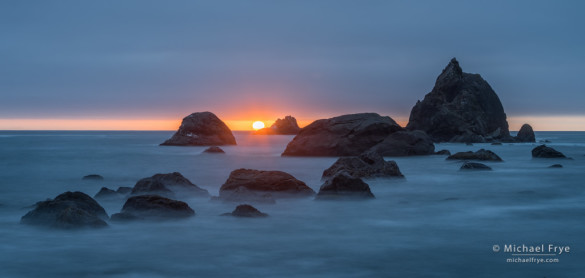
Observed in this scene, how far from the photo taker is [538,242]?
9.83 metres

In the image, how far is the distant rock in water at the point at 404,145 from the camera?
36.1m

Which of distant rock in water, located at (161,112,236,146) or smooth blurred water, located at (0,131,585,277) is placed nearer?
smooth blurred water, located at (0,131,585,277)

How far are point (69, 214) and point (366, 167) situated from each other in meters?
11.6

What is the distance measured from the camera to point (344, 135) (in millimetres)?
36500

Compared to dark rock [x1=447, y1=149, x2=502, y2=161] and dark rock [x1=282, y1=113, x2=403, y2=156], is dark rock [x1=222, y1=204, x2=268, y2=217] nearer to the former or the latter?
dark rock [x1=447, y1=149, x2=502, y2=161]

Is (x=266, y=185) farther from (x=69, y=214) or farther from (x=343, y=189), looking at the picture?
(x=69, y=214)

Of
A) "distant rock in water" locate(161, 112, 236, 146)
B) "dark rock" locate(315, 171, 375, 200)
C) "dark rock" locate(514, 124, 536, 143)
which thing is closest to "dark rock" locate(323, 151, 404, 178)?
"dark rock" locate(315, 171, 375, 200)

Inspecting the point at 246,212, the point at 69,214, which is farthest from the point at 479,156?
the point at 69,214

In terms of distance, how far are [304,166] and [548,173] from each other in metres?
11.1

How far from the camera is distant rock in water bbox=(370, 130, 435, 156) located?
119ft

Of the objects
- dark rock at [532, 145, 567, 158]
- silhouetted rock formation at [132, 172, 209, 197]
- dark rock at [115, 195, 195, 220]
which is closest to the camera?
dark rock at [115, 195, 195, 220]

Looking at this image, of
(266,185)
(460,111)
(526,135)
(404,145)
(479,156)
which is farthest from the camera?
(460,111)

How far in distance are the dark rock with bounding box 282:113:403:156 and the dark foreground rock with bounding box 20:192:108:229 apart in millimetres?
25131

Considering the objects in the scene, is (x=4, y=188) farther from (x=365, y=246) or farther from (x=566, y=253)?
(x=566, y=253)
